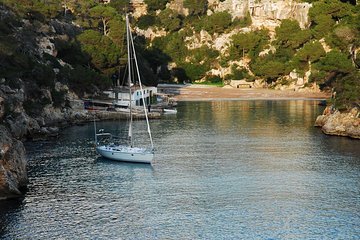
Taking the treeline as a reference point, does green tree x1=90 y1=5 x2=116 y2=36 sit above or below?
above

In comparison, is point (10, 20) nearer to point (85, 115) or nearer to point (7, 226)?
point (85, 115)

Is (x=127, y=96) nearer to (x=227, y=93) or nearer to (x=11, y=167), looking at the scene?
(x=227, y=93)

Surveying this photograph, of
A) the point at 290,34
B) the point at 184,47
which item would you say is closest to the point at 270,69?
the point at 290,34

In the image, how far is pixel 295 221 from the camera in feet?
150

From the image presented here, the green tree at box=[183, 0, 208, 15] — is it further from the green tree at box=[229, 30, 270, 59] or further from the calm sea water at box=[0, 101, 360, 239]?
the calm sea water at box=[0, 101, 360, 239]

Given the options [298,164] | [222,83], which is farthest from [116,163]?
[222,83]

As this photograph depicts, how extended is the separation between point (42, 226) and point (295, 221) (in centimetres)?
1839

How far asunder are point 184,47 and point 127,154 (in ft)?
377

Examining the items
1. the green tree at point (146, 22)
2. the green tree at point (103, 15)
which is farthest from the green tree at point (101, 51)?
the green tree at point (146, 22)

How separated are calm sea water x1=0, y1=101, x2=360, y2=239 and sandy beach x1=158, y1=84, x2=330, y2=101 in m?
51.4

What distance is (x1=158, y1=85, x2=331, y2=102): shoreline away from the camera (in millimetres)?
135125

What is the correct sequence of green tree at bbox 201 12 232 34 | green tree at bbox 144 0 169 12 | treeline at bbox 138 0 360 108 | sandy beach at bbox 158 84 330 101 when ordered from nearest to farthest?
1. sandy beach at bbox 158 84 330 101
2. treeline at bbox 138 0 360 108
3. green tree at bbox 201 12 232 34
4. green tree at bbox 144 0 169 12

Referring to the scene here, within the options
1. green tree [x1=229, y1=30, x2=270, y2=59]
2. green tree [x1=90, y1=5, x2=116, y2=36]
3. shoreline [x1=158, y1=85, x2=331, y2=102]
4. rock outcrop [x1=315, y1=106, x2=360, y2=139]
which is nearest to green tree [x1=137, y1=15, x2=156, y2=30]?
green tree [x1=229, y1=30, x2=270, y2=59]

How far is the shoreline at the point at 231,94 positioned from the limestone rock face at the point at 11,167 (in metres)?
79.6
